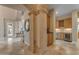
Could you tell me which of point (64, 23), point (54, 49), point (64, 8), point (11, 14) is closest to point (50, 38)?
point (54, 49)

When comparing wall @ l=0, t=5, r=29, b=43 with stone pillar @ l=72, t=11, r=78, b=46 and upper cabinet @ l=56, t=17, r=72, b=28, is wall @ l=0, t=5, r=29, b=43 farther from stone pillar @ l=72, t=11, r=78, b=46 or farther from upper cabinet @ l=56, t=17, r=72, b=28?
stone pillar @ l=72, t=11, r=78, b=46

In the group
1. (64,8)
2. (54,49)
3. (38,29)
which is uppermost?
(64,8)

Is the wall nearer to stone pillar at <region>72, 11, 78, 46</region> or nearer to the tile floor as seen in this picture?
the tile floor

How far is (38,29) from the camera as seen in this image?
2.44 meters

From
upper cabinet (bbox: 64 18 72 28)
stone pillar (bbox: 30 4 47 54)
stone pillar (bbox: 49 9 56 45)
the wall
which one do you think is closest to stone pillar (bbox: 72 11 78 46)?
upper cabinet (bbox: 64 18 72 28)

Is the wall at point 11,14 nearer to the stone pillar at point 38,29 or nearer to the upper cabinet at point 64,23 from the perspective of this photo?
the stone pillar at point 38,29

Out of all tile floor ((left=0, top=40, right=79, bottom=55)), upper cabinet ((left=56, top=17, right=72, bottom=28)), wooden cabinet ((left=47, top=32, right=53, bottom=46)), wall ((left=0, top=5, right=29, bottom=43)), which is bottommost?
tile floor ((left=0, top=40, right=79, bottom=55))

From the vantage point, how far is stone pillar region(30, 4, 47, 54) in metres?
2.43

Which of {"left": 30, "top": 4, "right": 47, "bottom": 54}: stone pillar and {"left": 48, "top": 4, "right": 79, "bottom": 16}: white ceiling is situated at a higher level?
{"left": 48, "top": 4, "right": 79, "bottom": 16}: white ceiling

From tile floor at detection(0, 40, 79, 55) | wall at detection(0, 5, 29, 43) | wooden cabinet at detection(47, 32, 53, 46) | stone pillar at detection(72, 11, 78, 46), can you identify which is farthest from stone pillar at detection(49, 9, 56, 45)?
wall at detection(0, 5, 29, 43)

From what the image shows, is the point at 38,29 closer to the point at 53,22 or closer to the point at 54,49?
the point at 53,22

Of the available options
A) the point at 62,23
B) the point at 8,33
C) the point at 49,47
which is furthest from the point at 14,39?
the point at 62,23

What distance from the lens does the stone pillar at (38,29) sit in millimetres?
2434
